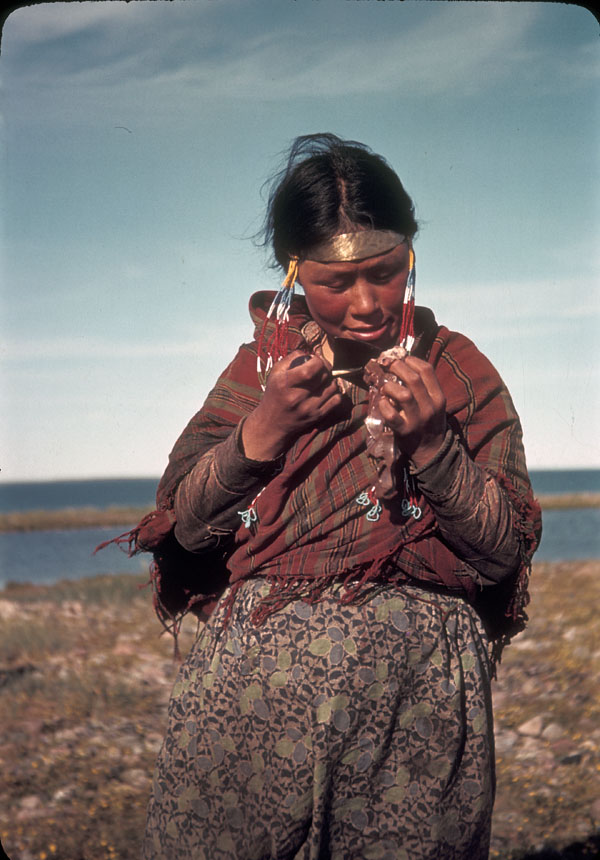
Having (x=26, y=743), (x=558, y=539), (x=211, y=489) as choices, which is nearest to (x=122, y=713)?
(x=26, y=743)

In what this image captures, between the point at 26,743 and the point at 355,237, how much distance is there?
388 centimetres

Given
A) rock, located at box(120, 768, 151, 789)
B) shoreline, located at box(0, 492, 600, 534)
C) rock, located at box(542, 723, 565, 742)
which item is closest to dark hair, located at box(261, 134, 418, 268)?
rock, located at box(120, 768, 151, 789)

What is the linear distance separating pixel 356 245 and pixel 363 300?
0.12 meters

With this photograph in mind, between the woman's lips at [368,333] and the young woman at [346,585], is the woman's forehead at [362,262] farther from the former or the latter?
the woman's lips at [368,333]

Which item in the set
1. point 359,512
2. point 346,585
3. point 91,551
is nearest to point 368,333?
point 359,512

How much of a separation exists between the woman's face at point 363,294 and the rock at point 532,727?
3.28 m

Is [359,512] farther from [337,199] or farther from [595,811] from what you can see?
[595,811]

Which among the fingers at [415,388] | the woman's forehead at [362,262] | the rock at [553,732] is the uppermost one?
the woman's forehead at [362,262]

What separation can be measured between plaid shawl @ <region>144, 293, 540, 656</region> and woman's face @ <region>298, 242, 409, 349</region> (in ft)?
0.42

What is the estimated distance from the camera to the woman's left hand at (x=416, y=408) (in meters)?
1.82

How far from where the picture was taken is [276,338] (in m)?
2.23

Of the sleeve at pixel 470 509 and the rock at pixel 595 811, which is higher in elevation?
the sleeve at pixel 470 509

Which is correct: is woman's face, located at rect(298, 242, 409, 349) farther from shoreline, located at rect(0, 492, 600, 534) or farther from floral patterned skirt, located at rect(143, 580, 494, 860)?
shoreline, located at rect(0, 492, 600, 534)

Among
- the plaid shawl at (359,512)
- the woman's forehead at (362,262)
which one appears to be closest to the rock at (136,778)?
the plaid shawl at (359,512)
